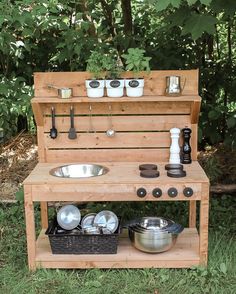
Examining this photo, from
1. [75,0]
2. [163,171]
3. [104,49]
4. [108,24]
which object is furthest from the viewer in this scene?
[108,24]

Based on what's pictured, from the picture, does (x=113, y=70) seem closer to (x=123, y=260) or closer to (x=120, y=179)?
(x=120, y=179)

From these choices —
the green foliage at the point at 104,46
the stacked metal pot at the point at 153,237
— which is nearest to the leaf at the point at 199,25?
the green foliage at the point at 104,46

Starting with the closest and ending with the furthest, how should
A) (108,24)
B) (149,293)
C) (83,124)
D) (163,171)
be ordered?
(149,293) → (163,171) → (83,124) → (108,24)

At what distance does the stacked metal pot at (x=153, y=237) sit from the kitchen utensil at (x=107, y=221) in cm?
11

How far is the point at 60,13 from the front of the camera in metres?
4.75

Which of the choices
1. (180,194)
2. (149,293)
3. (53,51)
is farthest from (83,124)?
(53,51)

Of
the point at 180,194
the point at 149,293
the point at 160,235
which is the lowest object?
the point at 149,293

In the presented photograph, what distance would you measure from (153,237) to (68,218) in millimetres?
630

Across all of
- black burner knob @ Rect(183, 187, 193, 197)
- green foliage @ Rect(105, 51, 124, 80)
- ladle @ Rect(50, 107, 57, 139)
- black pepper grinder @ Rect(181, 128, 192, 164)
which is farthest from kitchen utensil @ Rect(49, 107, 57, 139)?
black burner knob @ Rect(183, 187, 193, 197)

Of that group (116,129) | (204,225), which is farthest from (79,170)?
(204,225)

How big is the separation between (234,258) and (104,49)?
2.01 meters

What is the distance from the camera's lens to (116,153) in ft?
12.4

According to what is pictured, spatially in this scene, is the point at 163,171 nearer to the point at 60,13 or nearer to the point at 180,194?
the point at 180,194

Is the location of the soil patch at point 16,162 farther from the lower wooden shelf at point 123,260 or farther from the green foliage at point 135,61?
the green foliage at point 135,61
